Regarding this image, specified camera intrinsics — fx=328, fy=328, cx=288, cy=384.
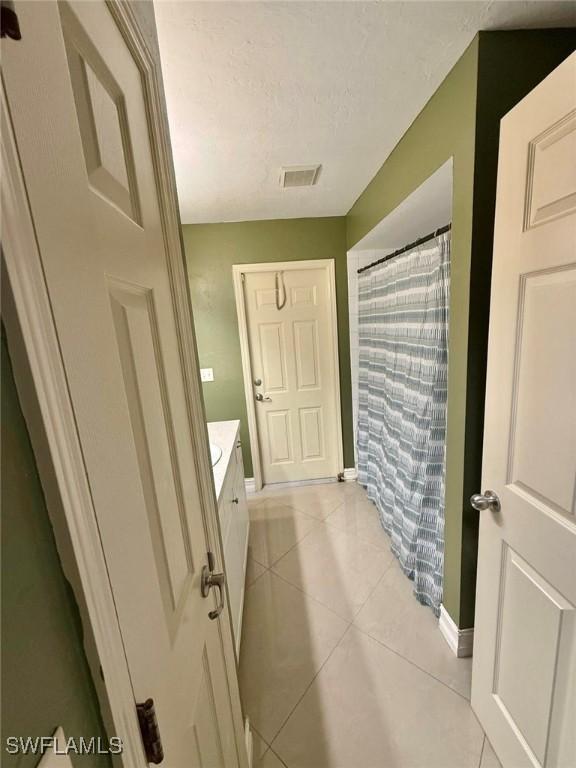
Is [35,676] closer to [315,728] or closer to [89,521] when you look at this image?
[89,521]

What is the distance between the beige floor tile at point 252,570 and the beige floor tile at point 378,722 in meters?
0.67

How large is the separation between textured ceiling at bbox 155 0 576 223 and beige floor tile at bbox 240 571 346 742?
2381 millimetres

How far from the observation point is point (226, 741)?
2.86 feet

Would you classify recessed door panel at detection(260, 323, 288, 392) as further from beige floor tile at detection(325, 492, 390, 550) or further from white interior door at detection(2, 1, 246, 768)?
white interior door at detection(2, 1, 246, 768)

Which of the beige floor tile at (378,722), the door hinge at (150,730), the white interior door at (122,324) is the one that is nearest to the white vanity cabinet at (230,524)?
the beige floor tile at (378,722)

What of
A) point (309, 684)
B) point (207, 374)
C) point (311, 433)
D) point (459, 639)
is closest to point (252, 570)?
point (309, 684)

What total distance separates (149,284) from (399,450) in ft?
5.89

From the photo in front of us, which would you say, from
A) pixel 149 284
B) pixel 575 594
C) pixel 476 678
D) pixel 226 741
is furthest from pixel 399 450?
pixel 149 284

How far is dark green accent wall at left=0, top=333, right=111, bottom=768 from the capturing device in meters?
0.27

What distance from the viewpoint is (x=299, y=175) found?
1.91m

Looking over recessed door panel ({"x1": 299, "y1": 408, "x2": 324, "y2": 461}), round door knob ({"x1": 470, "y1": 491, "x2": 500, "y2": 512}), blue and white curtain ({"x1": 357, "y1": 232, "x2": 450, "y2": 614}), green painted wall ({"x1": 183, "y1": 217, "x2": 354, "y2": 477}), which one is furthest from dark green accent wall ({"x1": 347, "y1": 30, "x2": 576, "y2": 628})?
recessed door panel ({"x1": 299, "y1": 408, "x2": 324, "y2": 461})

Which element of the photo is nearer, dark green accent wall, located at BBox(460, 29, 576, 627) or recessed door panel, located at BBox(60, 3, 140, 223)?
recessed door panel, located at BBox(60, 3, 140, 223)

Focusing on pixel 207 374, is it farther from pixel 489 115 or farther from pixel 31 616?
pixel 31 616

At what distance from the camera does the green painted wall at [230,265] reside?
8.82ft
